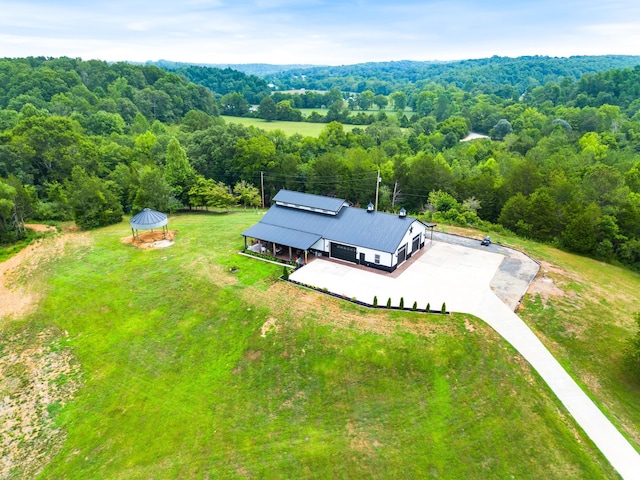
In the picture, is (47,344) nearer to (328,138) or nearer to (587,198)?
(587,198)

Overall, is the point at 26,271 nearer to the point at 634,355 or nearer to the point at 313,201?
the point at 313,201

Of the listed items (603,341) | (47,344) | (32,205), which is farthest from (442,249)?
(32,205)

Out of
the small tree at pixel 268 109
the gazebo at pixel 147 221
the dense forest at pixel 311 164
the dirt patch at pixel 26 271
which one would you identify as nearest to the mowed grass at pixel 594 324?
the dense forest at pixel 311 164

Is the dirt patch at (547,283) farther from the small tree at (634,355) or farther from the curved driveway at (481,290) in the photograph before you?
the small tree at (634,355)

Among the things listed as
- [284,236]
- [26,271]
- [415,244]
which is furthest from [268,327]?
[26,271]

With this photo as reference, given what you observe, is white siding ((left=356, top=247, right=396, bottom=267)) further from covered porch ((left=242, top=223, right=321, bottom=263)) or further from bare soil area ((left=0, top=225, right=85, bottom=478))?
bare soil area ((left=0, top=225, right=85, bottom=478))

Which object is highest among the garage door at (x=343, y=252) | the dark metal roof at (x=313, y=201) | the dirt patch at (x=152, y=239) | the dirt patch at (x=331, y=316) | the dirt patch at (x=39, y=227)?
the dark metal roof at (x=313, y=201)
